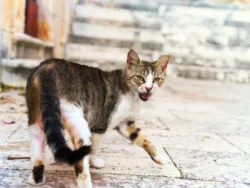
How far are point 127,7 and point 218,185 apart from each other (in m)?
7.89

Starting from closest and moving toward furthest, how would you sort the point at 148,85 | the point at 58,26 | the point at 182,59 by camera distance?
the point at 148,85
the point at 58,26
the point at 182,59

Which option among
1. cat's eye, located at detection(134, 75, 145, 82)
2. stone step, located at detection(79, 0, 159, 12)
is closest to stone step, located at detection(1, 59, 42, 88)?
cat's eye, located at detection(134, 75, 145, 82)

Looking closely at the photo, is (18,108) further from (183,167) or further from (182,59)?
(182,59)

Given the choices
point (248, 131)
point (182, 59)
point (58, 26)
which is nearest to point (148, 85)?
point (248, 131)

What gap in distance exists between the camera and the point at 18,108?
12.6ft

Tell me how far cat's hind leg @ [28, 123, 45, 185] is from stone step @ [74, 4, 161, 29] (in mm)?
7323

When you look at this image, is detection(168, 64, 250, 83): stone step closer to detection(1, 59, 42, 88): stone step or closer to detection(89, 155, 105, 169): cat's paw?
detection(1, 59, 42, 88): stone step

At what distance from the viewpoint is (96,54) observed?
8.55 metres

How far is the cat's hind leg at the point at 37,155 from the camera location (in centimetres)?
185

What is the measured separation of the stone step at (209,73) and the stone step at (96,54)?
72cm

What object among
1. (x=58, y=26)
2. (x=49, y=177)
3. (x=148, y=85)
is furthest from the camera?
(x=58, y=26)

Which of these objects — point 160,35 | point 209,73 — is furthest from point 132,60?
point 160,35

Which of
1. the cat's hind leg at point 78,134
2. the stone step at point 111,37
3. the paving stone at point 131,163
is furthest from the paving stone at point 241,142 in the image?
the stone step at point 111,37

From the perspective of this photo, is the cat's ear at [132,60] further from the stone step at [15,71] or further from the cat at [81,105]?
the stone step at [15,71]
